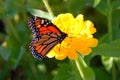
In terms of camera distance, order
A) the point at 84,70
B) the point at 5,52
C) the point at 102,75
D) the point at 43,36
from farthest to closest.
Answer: the point at 5,52, the point at 102,75, the point at 84,70, the point at 43,36

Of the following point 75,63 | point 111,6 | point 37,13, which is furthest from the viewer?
point 111,6

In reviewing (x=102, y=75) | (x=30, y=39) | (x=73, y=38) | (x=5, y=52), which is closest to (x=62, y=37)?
(x=73, y=38)

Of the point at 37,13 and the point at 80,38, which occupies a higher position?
the point at 37,13

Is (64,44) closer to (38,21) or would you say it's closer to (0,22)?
(38,21)

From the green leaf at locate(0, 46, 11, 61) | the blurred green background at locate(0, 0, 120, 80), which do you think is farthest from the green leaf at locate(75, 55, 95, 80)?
the green leaf at locate(0, 46, 11, 61)

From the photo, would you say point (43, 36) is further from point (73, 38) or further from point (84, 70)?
point (84, 70)

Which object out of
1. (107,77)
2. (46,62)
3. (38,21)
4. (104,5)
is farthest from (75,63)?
(46,62)

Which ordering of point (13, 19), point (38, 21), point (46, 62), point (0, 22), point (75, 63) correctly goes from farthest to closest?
point (0, 22)
point (13, 19)
point (46, 62)
point (75, 63)
point (38, 21)
